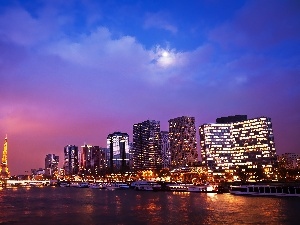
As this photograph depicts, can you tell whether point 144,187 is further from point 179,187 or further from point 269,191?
point 269,191

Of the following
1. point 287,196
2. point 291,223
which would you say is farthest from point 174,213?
point 287,196

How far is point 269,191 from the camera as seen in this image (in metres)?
97.9

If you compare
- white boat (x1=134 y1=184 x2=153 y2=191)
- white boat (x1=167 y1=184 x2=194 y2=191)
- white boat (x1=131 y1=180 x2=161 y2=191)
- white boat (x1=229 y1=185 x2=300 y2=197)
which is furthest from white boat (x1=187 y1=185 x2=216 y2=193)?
white boat (x1=134 y1=184 x2=153 y2=191)

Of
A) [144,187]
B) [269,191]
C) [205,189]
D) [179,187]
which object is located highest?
[269,191]

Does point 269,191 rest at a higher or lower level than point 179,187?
higher

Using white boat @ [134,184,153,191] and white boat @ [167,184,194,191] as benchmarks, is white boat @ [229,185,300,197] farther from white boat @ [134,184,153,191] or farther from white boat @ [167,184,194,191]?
white boat @ [134,184,153,191]

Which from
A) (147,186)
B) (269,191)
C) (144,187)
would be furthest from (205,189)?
(144,187)

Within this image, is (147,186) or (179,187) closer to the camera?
(179,187)

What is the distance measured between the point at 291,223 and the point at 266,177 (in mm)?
132796

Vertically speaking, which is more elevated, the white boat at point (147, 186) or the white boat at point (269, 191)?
the white boat at point (269, 191)

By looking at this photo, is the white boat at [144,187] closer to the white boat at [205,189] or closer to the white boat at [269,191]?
the white boat at [205,189]

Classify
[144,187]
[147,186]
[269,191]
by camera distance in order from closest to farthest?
[269,191], [147,186], [144,187]

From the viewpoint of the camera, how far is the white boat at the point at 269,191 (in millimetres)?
90912

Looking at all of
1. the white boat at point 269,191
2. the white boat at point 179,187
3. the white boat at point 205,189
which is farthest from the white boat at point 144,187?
the white boat at point 269,191
